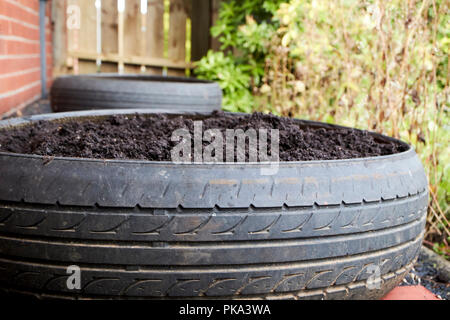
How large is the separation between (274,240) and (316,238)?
10 cm

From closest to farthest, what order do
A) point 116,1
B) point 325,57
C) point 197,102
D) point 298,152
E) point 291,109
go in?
point 298,152 < point 197,102 < point 325,57 < point 291,109 < point 116,1

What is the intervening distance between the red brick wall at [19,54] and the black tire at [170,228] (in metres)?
2.29

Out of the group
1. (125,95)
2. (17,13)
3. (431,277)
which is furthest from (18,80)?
(431,277)

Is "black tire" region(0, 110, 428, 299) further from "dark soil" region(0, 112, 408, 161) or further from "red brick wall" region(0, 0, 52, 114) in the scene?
"red brick wall" region(0, 0, 52, 114)

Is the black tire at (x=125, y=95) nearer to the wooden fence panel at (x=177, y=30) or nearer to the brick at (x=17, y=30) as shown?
the brick at (x=17, y=30)

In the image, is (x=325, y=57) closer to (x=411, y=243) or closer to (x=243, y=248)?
(x=411, y=243)

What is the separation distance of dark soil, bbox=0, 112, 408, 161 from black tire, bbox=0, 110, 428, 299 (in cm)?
27

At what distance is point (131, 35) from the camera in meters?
6.69

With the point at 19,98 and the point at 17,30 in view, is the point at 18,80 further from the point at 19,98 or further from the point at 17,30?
the point at 17,30

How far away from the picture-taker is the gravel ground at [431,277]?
6.30 ft

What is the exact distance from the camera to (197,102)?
10.2ft

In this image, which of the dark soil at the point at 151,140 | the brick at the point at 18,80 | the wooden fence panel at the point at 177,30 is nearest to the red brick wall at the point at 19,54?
the brick at the point at 18,80
